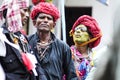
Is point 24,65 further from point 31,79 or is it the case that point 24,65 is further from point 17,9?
point 17,9

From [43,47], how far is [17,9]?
1.86 ft

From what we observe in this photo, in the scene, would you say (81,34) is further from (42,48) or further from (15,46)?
(15,46)

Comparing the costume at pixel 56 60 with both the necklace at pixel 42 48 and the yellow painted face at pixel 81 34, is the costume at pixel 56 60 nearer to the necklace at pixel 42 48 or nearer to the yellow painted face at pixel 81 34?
the necklace at pixel 42 48

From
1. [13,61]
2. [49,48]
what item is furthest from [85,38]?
[13,61]

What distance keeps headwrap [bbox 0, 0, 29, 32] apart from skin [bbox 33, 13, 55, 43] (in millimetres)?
513

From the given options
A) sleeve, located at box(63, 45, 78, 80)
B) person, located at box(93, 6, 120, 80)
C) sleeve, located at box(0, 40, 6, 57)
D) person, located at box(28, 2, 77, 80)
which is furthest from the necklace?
person, located at box(93, 6, 120, 80)

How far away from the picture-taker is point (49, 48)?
4.51 m

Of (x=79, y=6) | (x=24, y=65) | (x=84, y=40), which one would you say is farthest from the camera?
(x=79, y=6)

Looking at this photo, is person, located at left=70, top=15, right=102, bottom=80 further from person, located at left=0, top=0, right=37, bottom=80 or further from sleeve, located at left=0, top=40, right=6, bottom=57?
sleeve, located at left=0, top=40, right=6, bottom=57

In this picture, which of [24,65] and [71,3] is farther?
[71,3]

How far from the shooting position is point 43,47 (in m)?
4.53

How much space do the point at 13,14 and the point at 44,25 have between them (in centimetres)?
64

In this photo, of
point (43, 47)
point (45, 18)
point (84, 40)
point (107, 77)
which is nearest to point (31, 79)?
point (43, 47)

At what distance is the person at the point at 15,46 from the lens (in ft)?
12.7
